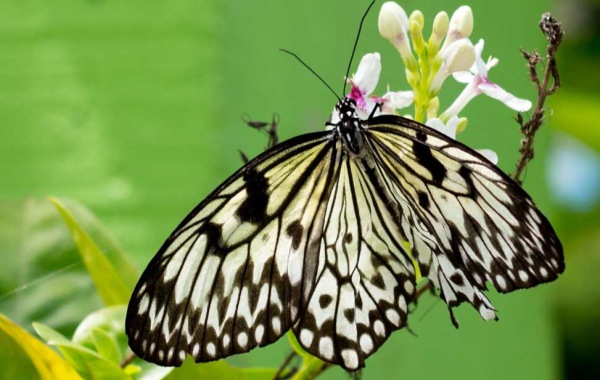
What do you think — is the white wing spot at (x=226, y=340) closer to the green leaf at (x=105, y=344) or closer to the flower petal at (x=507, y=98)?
the green leaf at (x=105, y=344)

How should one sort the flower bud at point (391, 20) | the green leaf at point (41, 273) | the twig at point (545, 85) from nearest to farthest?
the twig at point (545, 85)
the flower bud at point (391, 20)
the green leaf at point (41, 273)

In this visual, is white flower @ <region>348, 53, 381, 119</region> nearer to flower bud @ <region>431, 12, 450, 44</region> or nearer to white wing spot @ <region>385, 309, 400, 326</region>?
flower bud @ <region>431, 12, 450, 44</region>

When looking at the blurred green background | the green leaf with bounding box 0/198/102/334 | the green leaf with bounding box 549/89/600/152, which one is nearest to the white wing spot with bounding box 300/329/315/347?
the green leaf with bounding box 0/198/102/334

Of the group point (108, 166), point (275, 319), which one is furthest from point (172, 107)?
point (275, 319)

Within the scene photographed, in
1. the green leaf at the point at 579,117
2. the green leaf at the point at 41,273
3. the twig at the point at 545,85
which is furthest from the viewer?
the green leaf at the point at 579,117

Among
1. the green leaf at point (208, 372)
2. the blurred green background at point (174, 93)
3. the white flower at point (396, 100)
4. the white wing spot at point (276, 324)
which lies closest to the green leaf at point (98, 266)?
the green leaf at point (208, 372)

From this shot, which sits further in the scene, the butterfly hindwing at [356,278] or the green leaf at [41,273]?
the green leaf at [41,273]

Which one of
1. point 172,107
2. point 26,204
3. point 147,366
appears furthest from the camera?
point 172,107

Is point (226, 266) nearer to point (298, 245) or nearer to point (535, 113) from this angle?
point (298, 245)
